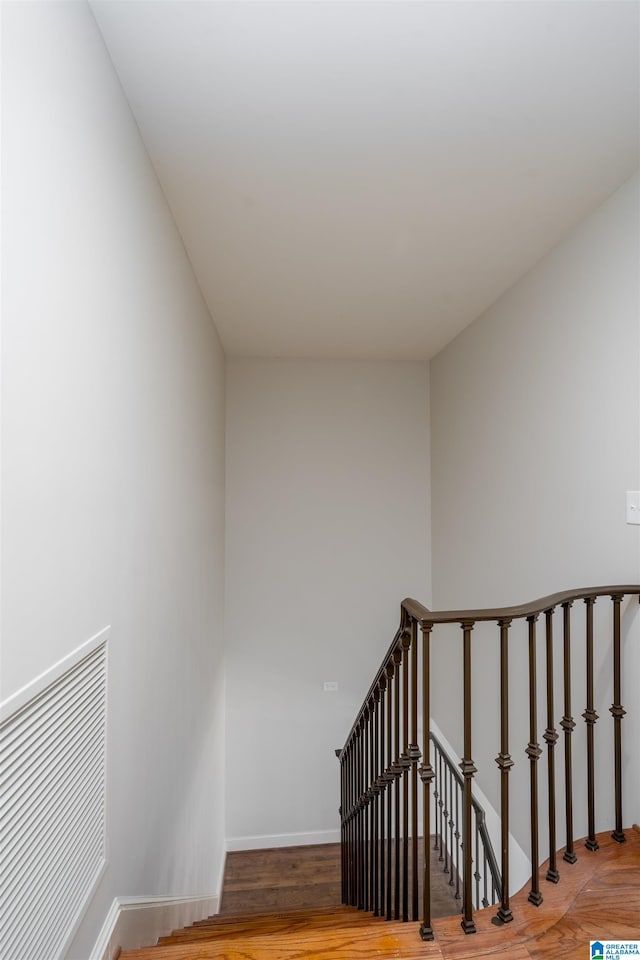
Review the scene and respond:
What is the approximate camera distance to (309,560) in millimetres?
4980

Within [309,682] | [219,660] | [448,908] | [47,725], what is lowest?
[448,908]

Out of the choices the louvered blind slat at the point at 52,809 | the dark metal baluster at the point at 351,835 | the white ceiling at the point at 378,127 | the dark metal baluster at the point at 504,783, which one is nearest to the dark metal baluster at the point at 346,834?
the dark metal baluster at the point at 351,835

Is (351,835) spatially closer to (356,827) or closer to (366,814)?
(356,827)

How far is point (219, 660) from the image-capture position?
454 cm

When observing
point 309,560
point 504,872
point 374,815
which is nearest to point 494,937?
point 504,872

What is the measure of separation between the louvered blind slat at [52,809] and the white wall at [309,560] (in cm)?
341

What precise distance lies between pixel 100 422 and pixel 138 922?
1.66 m

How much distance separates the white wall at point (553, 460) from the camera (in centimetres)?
229

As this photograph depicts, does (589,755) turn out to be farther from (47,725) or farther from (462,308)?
(462,308)

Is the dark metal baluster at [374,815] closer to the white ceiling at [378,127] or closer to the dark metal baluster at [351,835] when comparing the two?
the dark metal baluster at [351,835]

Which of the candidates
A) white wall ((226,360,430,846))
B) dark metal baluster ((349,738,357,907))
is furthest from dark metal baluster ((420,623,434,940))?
white wall ((226,360,430,846))

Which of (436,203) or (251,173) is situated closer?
(251,173)

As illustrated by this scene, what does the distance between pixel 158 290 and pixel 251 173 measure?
1.87ft

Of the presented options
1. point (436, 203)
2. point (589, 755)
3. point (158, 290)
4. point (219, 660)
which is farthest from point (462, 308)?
point (219, 660)
